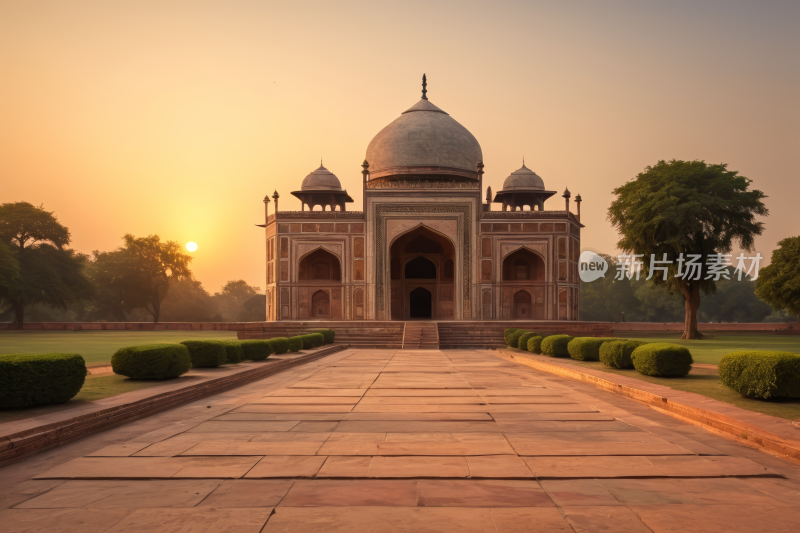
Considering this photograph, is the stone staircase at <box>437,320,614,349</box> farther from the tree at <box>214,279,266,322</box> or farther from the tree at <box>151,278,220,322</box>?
the tree at <box>214,279,266,322</box>

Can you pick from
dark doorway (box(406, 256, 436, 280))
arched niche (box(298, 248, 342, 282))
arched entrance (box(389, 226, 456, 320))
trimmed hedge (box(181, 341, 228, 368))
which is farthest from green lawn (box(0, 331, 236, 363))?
dark doorway (box(406, 256, 436, 280))

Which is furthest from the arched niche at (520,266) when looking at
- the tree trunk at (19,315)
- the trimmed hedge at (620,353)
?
the tree trunk at (19,315)

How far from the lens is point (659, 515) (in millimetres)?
3764

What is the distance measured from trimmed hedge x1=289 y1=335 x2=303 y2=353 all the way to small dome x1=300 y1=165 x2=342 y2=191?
19.8 metres

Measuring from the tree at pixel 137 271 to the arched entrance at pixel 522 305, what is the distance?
29885mm

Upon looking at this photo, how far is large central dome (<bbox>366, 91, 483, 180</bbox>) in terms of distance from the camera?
3562cm

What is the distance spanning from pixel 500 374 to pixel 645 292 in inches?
1803

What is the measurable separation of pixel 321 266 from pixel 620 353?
2426 cm

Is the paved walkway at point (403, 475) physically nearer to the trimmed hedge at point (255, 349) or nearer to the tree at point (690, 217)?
the trimmed hedge at point (255, 349)

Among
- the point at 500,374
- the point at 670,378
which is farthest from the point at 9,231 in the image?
the point at 670,378

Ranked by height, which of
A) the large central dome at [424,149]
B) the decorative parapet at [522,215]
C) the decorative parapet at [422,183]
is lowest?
the decorative parapet at [522,215]

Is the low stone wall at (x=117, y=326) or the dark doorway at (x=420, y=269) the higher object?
the dark doorway at (x=420, y=269)

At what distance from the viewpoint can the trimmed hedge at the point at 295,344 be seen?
17453 millimetres

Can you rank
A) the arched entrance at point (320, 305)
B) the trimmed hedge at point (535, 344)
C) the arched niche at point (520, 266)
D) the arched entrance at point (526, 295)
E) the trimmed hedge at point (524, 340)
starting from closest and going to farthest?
the trimmed hedge at point (535, 344) < the trimmed hedge at point (524, 340) < the arched entrance at point (526, 295) < the arched entrance at point (320, 305) < the arched niche at point (520, 266)
